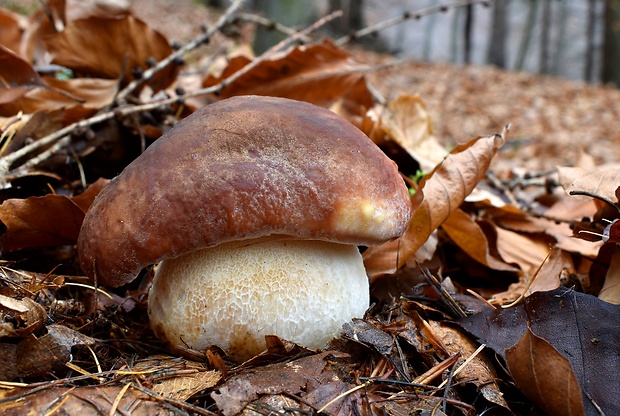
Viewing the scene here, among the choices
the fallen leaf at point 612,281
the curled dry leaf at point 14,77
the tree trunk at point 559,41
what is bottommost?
the tree trunk at point 559,41

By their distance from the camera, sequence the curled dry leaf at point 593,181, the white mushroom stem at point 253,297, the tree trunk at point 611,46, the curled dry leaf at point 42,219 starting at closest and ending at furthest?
the white mushroom stem at point 253,297 < the curled dry leaf at point 42,219 < the curled dry leaf at point 593,181 < the tree trunk at point 611,46

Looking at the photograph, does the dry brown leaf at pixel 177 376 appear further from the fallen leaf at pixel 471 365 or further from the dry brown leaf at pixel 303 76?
the dry brown leaf at pixel 303 76

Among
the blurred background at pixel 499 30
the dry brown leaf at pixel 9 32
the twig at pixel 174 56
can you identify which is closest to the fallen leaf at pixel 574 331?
the twig at pixel 174 56

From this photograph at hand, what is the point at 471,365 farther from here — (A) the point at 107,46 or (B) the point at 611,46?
(B) the point at 611,46

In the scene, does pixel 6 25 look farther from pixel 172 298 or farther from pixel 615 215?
pixel 615 215

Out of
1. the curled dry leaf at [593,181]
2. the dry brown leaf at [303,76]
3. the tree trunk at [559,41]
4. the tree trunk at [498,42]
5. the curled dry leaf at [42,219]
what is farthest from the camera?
the tree trunk at [559,41]

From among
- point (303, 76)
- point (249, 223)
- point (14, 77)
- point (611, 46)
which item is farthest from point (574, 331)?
point (611, 46)
